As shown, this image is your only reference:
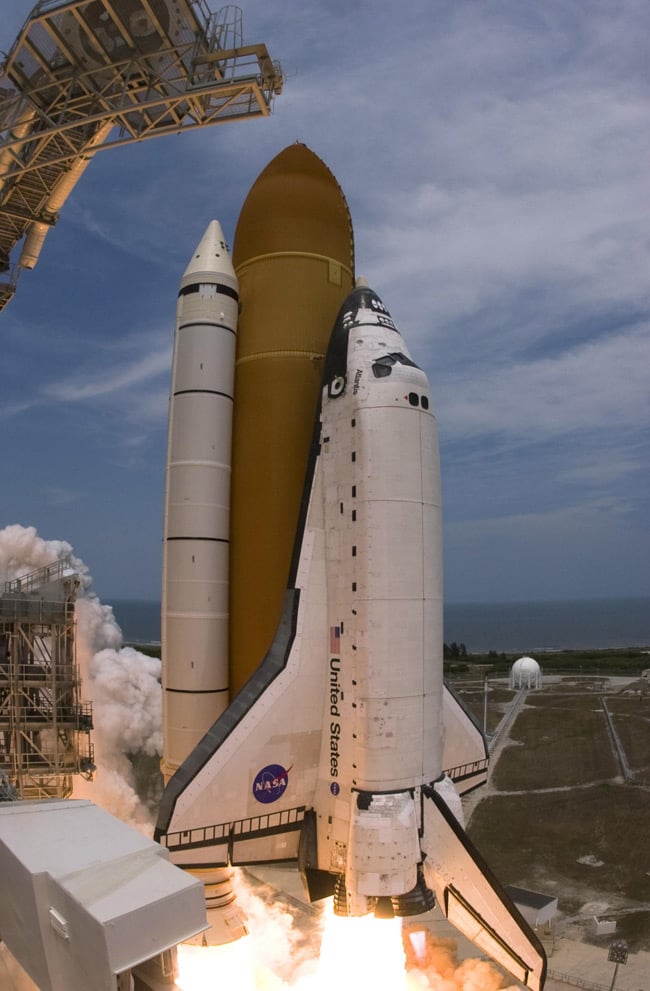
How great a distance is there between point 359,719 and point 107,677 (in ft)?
41.8

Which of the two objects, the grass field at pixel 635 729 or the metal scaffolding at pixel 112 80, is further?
the grass field at pixel 635 729

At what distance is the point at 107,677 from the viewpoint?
76.0ft

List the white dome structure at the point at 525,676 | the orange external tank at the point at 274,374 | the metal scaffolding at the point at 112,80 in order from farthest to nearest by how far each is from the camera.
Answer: the white dome structure at the point at 525,676 → the orange external tank at the point at 274,374 → the metal scaffolding at the point at 112,80

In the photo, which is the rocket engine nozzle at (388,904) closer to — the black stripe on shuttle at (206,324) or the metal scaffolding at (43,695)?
the metal scaffolding at (43,695)

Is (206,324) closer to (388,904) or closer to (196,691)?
(196,691)

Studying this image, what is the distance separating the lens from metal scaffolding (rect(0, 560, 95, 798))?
711 inches

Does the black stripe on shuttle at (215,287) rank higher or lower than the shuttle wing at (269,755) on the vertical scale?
higher

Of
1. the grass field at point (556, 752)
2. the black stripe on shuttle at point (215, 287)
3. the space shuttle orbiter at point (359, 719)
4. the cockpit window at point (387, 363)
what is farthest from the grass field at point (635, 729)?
the black stripe on shuttle at point (215, 287)

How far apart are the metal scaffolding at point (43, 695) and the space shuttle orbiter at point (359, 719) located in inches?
271

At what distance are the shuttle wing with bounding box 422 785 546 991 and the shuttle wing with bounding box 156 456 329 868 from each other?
2125 mm

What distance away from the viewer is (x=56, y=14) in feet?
33.0

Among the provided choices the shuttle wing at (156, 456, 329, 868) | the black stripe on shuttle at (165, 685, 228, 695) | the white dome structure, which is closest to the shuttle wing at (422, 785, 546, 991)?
the shuttle wing at (156, 456, 329, 868)

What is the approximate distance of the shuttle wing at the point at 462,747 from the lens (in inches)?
607

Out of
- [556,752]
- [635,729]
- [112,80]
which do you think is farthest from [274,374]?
[635,729]
